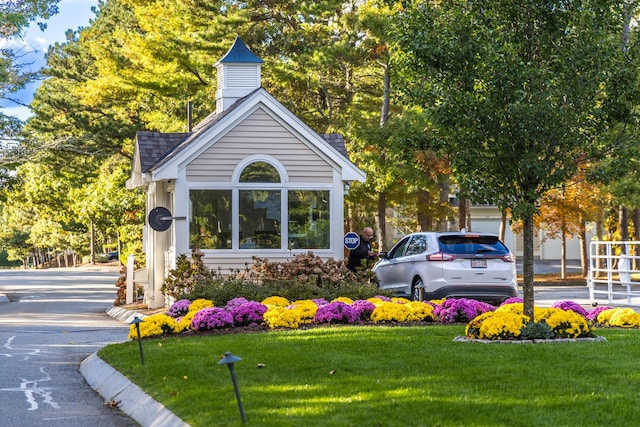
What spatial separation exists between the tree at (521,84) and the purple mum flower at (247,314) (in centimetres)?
438

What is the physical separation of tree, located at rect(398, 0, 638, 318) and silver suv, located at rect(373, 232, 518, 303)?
704 cm

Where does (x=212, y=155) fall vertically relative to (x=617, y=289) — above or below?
above

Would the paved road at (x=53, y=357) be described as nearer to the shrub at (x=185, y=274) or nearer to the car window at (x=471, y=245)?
the shrub at (x=185, y=274)

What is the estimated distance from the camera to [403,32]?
540 inches

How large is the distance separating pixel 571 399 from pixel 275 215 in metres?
14.8

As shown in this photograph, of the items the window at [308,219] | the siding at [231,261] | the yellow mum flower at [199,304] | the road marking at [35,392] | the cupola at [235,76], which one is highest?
the cupola at [235,76]

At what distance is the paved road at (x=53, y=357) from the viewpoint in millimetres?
10258

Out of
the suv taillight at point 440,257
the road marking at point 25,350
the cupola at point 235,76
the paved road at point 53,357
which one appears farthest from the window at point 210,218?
the road marking at point 25,350

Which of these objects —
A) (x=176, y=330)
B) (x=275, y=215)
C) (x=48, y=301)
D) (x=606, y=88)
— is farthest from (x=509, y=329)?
(x=48, y=301)

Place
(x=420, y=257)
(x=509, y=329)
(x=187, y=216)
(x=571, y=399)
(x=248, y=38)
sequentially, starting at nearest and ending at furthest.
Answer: (x=571, y=399) → (x=509, y=329) → (x=420, y=257) → (x=187, y=216) → (x=248, y=38)

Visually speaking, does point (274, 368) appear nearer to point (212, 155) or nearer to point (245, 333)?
point (245, 333)

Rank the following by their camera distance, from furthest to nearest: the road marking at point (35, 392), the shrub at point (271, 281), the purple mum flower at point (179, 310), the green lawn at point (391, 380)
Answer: the shrub at point (271, 281)
the purple mum flower at point (179, 310)
the road marking at point (35, 392)
the green lawn at point (391, 380)

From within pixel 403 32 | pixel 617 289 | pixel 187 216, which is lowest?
pixel 617 289

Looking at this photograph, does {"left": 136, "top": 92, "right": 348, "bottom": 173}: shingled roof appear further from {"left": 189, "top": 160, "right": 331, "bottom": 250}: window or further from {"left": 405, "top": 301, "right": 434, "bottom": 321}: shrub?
{"left": 405, "top": 301, "right": 434, "bottom": 321}: shrub
